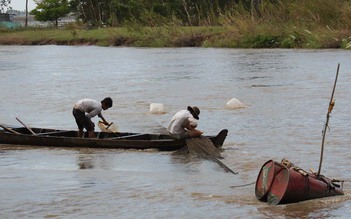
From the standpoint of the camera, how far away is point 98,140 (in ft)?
46.9

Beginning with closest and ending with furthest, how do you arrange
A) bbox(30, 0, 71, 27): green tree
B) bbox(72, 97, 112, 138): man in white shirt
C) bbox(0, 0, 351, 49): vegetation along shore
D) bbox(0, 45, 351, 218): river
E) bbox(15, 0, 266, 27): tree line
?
bbox(0, 45, 351, 218): river, bbox(72, 97, 112, 138): man in white shirt, bbox(0, 0, 351, 49): vegetation along shore, bbox(15, 0, 266, 27): tree line, bbox(30, 0, 71, 27): green tree

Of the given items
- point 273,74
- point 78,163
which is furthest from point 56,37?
point 78,163

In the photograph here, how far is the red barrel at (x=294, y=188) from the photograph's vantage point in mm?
9898

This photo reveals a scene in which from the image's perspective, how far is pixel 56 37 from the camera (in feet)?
201

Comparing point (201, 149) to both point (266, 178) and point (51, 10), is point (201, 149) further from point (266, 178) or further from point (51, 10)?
point (51, 10)

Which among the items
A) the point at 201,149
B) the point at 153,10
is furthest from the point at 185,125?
the point at 153,10

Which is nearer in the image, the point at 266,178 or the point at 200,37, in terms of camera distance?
the point at 266,178

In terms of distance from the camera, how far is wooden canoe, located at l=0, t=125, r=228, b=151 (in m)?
14.2

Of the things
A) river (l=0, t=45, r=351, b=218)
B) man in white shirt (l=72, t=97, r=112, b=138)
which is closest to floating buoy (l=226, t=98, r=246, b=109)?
river (l=0, t=45, r=351, b=218)

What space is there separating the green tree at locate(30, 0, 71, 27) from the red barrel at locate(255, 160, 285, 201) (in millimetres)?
70502

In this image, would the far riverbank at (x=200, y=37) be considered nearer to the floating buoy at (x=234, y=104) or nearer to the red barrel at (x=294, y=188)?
the floating buoy at (x=234, y=104)

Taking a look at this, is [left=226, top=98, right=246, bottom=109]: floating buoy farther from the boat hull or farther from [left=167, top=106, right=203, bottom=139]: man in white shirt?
[left=167, top=106, right=203, bottom=139]: man in white shirt

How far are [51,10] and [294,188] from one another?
240ft

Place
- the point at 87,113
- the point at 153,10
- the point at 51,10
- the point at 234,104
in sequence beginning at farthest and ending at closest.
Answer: the point at 51,10 → the point at 153,10 → the point at 234,104 → the point at 87,113
